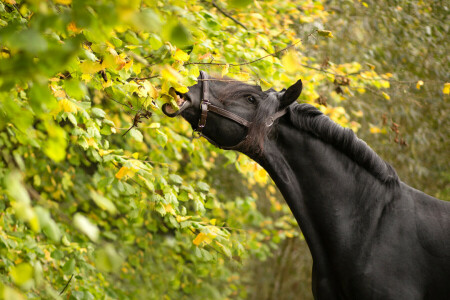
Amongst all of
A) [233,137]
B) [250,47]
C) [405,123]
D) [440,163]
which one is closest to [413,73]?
[405,123]

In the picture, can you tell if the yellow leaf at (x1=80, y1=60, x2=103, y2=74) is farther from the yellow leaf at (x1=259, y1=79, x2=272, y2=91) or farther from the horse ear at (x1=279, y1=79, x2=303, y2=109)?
the yellow leaf at (x1=259, y1=79, x2=272, y2=91)

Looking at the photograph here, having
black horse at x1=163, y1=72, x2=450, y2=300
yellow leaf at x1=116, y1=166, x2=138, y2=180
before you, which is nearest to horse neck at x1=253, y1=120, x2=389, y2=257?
black horse at x1=163, y1=72, x2=450, y2=300

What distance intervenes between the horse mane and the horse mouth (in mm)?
652

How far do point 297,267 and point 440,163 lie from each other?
14.1 ft

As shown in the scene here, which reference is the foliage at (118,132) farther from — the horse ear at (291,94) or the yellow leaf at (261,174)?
the horse ear at (291,94)

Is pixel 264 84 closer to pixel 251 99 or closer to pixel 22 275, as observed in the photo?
pixel 251 99

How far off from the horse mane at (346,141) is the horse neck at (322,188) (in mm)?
33

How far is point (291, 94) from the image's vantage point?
2.87 metres

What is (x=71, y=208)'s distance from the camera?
5.12 meters

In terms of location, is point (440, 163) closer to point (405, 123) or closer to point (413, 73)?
point (405, 123)

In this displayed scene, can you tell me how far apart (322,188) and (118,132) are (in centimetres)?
246

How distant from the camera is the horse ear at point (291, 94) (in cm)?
282

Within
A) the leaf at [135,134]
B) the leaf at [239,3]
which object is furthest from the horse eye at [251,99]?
the leaf at [239,3]

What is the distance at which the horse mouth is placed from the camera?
263 cm
